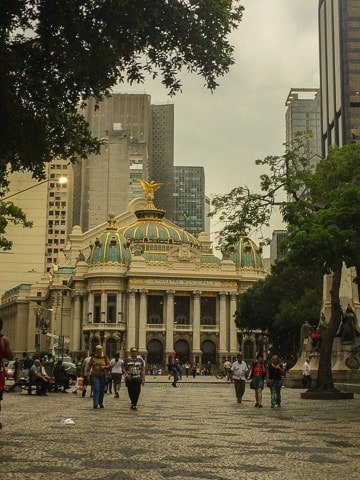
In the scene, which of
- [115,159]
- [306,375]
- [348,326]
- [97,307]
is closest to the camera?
[348,326]

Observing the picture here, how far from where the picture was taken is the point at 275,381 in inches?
903

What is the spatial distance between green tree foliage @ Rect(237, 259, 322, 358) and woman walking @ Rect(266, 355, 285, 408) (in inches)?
1247

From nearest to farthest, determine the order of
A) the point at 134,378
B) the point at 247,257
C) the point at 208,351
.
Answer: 1. the point at 134,378
2. the point at 208,351
3. the point at 247,257

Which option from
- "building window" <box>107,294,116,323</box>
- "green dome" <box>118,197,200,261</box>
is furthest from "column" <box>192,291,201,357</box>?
"building window" <box>107,294,116,323</box>

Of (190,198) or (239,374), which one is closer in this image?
(239,374)

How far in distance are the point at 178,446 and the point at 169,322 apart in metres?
88.5

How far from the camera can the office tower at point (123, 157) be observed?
129625mm

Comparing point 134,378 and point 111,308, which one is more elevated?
point 111,308

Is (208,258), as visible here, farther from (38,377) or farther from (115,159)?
(38,377)

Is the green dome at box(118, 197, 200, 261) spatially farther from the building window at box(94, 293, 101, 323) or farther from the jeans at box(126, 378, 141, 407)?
the jeans at box(126, 378, 141, 407)

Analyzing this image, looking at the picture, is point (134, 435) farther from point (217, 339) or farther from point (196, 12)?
point (217, 339)

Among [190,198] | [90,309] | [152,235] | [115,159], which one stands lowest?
[90,309]

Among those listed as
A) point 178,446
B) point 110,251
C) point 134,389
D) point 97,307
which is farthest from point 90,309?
point 178,446

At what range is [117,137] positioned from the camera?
12888 cm
